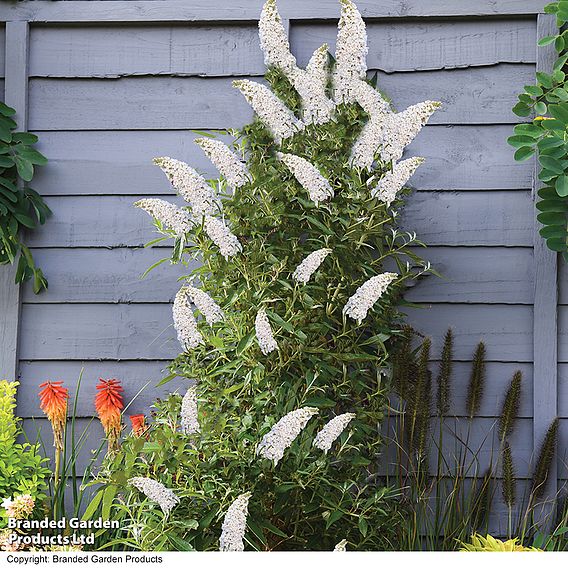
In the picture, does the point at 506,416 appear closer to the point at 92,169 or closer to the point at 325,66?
the point at 325,66

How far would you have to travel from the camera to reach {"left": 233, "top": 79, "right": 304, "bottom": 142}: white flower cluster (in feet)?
6.79

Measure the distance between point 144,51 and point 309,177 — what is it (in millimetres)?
982

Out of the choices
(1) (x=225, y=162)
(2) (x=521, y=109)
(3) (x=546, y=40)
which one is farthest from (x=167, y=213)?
(3) (x=546, y=40)

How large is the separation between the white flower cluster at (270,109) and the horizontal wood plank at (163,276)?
66 cm

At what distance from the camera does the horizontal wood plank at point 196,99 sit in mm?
2545

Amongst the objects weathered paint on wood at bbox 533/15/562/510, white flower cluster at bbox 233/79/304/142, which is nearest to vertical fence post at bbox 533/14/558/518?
weathered paint on wood at bbox 533/15/562/510

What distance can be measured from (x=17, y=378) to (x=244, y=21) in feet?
4.64

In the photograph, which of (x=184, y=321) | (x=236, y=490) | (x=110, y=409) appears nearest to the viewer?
(x=236, y=490)

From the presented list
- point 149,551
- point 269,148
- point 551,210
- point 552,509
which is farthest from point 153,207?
point 552,509

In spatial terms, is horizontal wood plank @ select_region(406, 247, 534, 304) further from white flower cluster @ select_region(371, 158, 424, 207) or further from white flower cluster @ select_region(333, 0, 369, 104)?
white flower cluster @ select_region(333, 0, 369, 104)

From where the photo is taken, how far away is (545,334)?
2.48 metres

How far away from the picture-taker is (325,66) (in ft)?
7.34

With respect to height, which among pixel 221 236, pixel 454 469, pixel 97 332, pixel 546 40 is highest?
pixel 546 40

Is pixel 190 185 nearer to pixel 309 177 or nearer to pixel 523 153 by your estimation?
pixel 309 177
